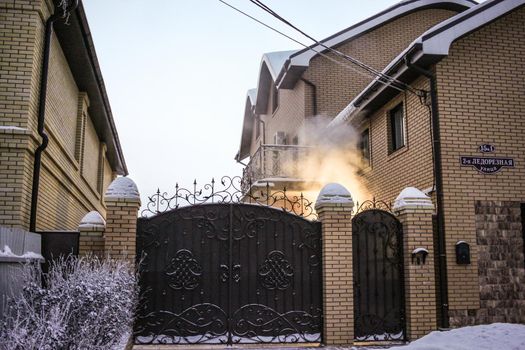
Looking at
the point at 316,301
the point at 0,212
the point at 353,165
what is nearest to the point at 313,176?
the point at 353,165

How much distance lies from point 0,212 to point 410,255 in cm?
620

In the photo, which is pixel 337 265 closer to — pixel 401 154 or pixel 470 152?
pixel 470 152

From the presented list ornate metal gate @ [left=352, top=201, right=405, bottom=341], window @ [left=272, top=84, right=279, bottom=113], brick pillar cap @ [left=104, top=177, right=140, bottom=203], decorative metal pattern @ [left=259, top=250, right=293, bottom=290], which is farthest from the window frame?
window @ [left=272, top=84, right=279, bottom=113]

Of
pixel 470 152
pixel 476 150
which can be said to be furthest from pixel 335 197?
pixel 476 150

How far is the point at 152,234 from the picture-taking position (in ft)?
25.7

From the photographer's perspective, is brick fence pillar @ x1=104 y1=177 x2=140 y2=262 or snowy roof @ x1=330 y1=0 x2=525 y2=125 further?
snowy roof @ x1=330 y1=0 x2=525 y2=125

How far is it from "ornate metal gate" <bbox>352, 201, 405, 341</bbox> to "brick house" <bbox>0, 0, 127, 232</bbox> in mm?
5139

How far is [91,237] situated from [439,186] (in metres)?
5.96

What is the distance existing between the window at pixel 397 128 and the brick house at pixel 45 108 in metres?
6.87

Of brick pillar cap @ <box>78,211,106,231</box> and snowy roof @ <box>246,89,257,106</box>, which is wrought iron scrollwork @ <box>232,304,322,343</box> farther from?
snowy roof @ <box>246,89,257,106</box>

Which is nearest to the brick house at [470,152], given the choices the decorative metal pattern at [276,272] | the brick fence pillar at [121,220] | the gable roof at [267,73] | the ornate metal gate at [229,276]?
the ornate metal gate at [229,276]

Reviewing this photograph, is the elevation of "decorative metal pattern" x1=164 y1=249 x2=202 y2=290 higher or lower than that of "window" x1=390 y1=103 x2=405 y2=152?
lower

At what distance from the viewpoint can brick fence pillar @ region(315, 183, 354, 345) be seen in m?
7.69

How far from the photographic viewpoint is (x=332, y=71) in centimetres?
1641
